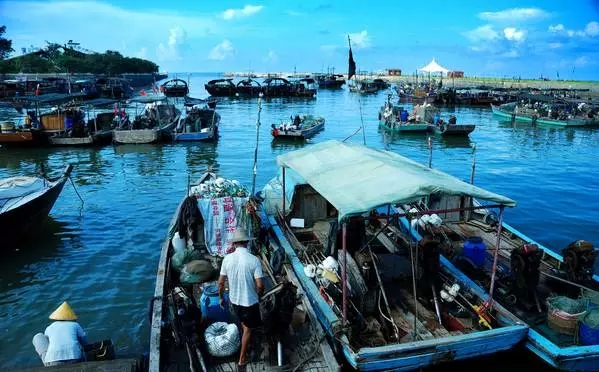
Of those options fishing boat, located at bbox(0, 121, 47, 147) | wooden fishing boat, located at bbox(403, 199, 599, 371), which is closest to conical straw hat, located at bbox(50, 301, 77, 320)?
wooden fishing boat, located at bbox(403, 199, 599, 371)

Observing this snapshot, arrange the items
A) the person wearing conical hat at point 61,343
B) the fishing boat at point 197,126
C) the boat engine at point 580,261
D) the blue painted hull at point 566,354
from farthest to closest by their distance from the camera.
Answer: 1. the fishing boat at point 197,126
2. the boat engine at point 580,261
3. the blue painted hull at point 566,354
4. the person wearing conical hat at point 61,343

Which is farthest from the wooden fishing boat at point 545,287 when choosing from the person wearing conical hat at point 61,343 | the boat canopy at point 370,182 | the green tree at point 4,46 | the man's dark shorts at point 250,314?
the green tree at point 4,46

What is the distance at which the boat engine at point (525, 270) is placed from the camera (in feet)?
23.9

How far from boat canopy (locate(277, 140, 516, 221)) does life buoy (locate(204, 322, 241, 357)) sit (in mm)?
2247

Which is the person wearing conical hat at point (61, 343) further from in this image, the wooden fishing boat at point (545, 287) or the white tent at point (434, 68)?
the white tent at point (434, 68)

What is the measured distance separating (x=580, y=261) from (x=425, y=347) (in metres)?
3.85

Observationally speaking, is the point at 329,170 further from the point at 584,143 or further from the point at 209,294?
the point at 584,143

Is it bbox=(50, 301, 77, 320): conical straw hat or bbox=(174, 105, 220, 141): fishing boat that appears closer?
bbox=(50, 301, 77, 320): conical straw hat

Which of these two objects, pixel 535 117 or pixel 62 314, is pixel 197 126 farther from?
pixel 535 117

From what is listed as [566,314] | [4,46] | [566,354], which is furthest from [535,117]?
[4,46]

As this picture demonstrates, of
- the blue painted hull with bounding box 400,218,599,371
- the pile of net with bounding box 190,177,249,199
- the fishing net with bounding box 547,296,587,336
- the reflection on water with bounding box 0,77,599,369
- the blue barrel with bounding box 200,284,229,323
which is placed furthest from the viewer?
the pile of net with bounding box 190,177,249,199

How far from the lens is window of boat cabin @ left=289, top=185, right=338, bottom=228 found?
35.1 feet

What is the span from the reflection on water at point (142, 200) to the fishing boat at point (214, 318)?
1.45m

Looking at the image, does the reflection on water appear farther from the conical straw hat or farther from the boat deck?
the boat deck
